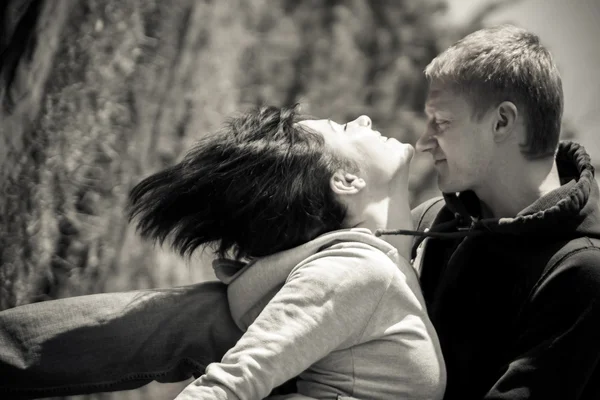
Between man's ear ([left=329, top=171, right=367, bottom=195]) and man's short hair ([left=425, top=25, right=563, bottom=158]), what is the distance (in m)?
0.29

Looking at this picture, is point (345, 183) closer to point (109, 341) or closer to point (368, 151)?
point (368, 151)

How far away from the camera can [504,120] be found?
1622 millimetres

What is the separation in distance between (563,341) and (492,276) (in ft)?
0.75

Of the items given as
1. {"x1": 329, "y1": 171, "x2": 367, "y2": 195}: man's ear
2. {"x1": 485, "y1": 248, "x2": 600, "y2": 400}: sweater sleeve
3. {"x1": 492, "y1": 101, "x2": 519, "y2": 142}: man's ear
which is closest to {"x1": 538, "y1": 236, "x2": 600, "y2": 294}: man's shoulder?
{"x1": 485, "y1": 248, "x2": 600, "y2": 400}: sweater sleeve

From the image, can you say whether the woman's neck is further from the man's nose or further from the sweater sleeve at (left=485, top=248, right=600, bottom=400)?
the sweater sleeve at (left=485, top=248, right=600, bottom=400)

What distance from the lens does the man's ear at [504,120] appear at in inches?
63.6

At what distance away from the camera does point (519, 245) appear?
61.1 inches

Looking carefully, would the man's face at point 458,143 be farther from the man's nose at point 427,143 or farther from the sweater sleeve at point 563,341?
the sweater sleeve at point 563,341

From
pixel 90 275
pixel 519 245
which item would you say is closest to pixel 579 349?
pixel 519 245

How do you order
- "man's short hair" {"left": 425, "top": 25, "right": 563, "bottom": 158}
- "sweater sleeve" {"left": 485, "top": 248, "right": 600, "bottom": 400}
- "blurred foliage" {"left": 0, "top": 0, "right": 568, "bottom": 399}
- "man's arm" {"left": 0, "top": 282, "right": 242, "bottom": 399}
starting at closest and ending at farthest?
"sweater sleeve" {"left": 485, "top": 248, "right": 600, "bottom": 400}, "man's arm" {"left": 0, "top": 282, "right": 242, "bottom": 399}, "man's short hair" {"left": 425, "top": 25, "right": 563, "bottom": 158}, "blurred foliage" {"left": 0, "top": 0, "right": 568, "bottom": 399}

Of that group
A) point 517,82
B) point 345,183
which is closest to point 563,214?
point 517,82

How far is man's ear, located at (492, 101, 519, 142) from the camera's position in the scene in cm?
162

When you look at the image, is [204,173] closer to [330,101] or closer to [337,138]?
[337,138]

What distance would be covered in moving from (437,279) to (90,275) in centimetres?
130
